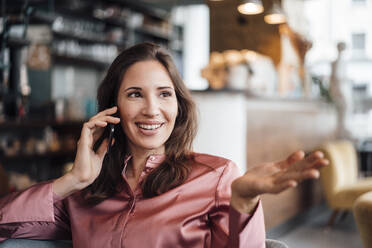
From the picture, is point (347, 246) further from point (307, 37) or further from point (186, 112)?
point (307, 37)

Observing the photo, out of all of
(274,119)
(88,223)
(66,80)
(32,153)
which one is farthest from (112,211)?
(66,80)

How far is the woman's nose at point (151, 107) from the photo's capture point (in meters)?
1.39

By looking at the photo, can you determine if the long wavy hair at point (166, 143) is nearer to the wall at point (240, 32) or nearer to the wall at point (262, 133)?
the wall at point (262, 133)

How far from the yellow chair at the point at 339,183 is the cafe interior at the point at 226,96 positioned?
0.01m

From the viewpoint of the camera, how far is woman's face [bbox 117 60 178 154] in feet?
4.62

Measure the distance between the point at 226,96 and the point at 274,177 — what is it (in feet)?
9.20

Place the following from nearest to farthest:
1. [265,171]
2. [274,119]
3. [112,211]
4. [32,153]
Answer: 1. [265,171]
2. [112,211]
3. [274,119]
4. [32,153]

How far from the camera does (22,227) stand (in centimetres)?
142

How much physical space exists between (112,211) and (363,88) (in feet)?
39.6

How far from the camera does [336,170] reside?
452 centimetres

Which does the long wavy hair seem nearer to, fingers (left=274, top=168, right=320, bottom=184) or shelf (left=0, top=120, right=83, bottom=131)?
fingers (left=274, top=168, right=320, bottom=184)

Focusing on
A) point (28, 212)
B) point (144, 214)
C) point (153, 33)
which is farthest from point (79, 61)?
point (144, 214)

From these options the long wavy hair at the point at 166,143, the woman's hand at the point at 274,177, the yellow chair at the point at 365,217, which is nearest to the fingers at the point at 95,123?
the long wavy hair at the point at 166,143

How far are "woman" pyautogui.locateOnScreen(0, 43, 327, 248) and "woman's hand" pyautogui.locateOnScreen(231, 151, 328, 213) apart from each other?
16cm
